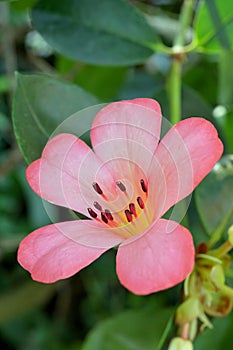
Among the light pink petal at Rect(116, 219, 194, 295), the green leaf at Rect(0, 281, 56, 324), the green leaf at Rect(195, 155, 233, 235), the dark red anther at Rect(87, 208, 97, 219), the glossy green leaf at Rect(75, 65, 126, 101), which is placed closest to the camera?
the light pink petal at Rect(116, 219, 194, 295)

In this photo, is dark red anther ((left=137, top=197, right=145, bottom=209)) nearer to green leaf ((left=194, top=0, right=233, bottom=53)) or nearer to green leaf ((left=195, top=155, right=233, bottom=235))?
green leaf ((left=195, top=155, right=233, bottom=235))

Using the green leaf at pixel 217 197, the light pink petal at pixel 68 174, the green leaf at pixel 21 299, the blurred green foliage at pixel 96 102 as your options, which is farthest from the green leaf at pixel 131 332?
the green leaf at pixel 21 299

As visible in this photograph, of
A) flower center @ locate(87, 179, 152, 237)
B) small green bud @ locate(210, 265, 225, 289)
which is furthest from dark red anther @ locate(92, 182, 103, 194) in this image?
small green bud @ locate(210, 265, 225, 289)

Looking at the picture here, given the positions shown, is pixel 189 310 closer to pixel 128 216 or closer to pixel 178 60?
pixel 128 216

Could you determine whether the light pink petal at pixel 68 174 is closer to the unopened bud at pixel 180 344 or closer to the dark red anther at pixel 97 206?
the dark red anther at pixel 97 206

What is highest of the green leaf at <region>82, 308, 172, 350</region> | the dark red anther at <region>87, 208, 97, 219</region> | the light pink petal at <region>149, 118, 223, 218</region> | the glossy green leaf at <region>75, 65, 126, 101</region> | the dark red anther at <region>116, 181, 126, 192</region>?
the light pink petal at <region>149, 118, 223, 218</region>

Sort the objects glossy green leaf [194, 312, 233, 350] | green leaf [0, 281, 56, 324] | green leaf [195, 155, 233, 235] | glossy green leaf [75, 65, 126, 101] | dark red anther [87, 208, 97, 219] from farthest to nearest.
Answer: green leaf [0, 281, 56, 324]
glossy green leaf [75, 65, 126, 101]
glossy green leaf [194, 312, 233, 350]
green leaf [195, 155, 233, 235]
dark red anther [87, 208, 97, 219]

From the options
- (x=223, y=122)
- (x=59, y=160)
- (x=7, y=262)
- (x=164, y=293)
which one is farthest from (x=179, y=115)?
(x=7, y=262)
